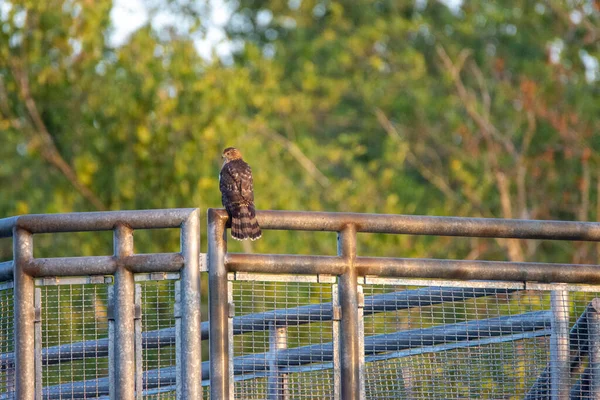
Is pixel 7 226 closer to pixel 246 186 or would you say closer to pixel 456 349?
pixel 246 186

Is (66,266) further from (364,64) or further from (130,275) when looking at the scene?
(364,64)

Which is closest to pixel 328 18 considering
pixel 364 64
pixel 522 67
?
pixel 364 64

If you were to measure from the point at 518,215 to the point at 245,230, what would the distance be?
1498cm

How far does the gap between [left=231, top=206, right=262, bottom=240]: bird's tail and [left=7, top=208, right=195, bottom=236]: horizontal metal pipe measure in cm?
35

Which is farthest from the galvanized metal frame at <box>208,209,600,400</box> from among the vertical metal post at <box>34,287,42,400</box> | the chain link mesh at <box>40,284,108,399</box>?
the vertical metal post at <box>34,287,42,400</box>

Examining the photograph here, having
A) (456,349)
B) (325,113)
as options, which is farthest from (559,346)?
(325,113)

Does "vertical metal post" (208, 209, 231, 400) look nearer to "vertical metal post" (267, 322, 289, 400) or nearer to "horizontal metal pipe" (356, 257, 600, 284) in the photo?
"vertical metal post" (267, 322, 289, 400)

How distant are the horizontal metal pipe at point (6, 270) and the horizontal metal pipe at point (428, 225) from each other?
42.6 inches

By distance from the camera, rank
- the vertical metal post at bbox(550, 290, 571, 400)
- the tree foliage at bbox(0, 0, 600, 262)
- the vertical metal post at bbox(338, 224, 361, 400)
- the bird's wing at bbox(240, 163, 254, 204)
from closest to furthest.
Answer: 1. the vertical metal post at bbox(338, 224, 361, 400)
2. the vertical metal post at bbox(550, 290, 571, 400)
3. the bird's wing at bbox(240, 163, 254, 204)
4. the tree foliage at bbox(0, 0, 600, 262)

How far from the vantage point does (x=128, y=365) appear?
187 inches

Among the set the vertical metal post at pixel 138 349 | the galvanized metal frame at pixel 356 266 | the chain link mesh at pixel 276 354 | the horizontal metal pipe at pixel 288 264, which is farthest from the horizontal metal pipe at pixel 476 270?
the vertical metal post at pixel 138 349

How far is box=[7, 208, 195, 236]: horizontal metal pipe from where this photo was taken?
4797mm

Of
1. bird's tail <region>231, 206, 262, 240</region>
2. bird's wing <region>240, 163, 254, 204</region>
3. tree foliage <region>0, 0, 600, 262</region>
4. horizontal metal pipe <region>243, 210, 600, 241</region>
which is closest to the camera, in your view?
horizontal metal pipe <region>243, 210, 600, 241</region>

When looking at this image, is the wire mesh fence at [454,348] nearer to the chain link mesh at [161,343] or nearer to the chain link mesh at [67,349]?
the chain link mesh at [161,343]
